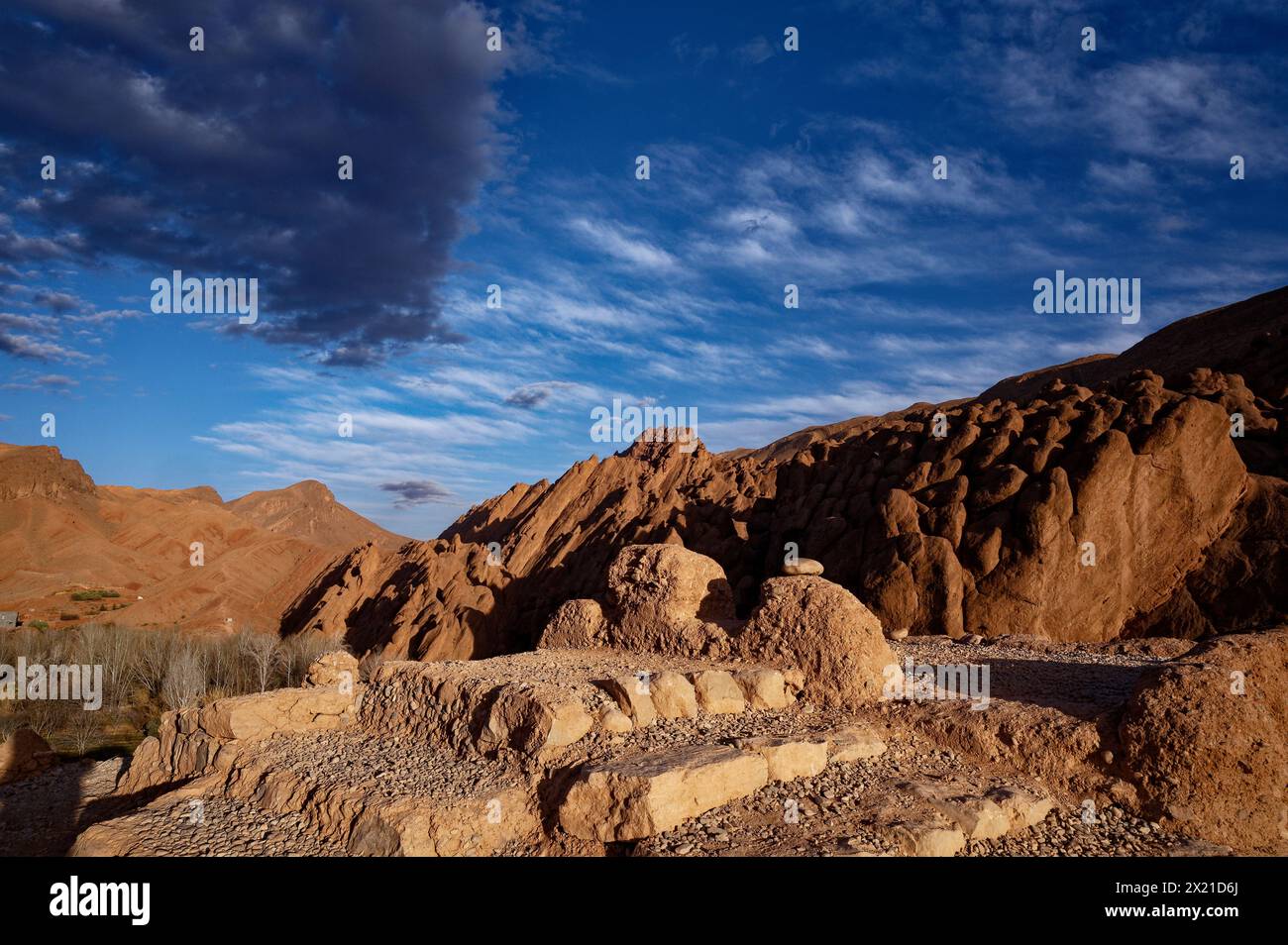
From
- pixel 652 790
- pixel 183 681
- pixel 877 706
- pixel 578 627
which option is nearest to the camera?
pixel 652 790

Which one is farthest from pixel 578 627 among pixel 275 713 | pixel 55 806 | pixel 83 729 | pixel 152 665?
pixel 152 665

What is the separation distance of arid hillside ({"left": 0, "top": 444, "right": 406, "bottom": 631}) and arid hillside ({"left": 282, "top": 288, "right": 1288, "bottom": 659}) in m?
7.01

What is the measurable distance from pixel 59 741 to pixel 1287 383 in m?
42.8

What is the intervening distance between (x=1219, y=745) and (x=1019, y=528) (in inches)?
537

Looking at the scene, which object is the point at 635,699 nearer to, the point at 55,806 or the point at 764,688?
the point at 764,688

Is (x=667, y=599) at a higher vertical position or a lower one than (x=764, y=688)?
higher

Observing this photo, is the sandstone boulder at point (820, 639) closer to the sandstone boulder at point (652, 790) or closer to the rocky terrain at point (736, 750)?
the rocky terrain at point (736, 750)

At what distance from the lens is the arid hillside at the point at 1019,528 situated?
1917 centimetres

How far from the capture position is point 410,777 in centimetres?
953

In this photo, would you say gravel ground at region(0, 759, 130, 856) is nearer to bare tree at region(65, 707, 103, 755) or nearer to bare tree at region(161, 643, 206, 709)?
bare tree at region(65, 707, 103, 755)

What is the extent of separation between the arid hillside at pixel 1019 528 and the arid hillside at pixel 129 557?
276 inches

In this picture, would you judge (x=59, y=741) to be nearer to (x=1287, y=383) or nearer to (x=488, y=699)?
(x=488, y=699)

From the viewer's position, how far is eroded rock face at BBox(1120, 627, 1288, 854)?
23.9 ft

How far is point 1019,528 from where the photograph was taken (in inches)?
797
